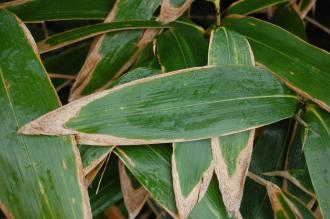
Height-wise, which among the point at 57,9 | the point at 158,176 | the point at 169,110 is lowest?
the point at 158,176

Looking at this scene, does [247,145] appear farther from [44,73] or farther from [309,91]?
[44,73]

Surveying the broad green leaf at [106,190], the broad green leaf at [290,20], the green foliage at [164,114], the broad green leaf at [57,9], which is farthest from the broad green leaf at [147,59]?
the broad green leaf at [290,20]

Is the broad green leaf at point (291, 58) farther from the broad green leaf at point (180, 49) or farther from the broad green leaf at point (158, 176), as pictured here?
the broad green leaf at point (158, 176)

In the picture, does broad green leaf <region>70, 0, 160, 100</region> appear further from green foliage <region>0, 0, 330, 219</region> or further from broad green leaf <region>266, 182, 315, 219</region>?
broad green leaf <region>266, 182, 315, 219</region>

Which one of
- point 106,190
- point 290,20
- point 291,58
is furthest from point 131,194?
point 290,20

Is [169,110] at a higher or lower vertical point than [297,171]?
higher

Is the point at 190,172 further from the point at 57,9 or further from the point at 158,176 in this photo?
the point at 57,9
